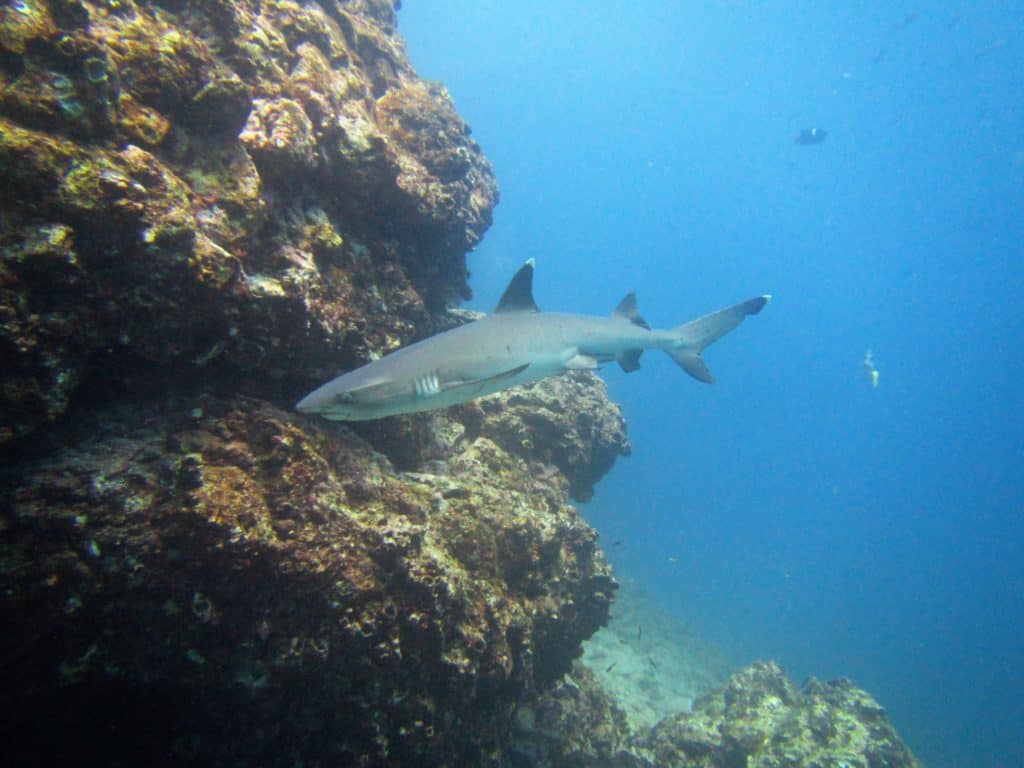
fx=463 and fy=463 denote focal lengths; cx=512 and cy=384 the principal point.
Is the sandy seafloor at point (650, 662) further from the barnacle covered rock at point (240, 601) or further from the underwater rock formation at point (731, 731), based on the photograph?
the barnacle covered rock at point (240, 601)

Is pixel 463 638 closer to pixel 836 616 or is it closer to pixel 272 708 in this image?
pixel 272 708

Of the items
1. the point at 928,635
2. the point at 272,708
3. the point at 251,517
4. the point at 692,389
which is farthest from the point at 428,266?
the point at 692,389

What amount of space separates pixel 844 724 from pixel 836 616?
52.4 meters

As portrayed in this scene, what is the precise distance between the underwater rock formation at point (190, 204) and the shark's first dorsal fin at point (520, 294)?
1.22 metres

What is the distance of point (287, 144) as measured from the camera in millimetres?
4238

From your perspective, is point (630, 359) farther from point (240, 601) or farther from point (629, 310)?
point (240, 601)

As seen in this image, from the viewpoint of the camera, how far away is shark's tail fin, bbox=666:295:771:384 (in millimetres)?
7633

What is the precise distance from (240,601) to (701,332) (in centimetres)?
722

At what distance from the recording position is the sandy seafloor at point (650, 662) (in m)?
15.2

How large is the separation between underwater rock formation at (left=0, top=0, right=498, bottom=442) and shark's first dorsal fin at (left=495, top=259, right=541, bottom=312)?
4.00 feet

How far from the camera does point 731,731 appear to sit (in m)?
10.0

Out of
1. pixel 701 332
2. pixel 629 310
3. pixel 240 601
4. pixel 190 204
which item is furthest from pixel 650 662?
pixel 190 204

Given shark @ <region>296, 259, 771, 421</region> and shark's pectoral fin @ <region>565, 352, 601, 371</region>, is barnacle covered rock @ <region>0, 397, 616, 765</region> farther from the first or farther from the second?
shark's pectoral fin @ <region>565, 352, 601, 371</region>

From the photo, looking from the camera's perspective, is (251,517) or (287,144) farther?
(287,144)
